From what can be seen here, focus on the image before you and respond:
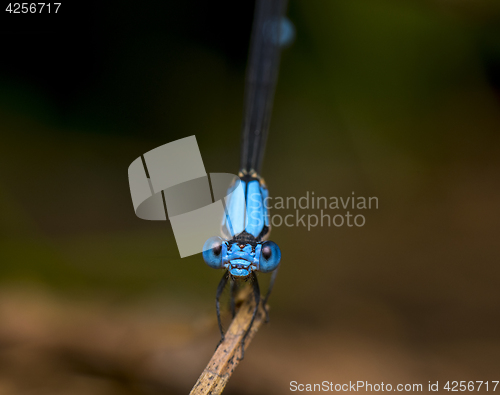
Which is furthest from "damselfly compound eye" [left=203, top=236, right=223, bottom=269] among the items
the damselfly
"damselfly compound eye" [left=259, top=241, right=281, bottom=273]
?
"damselfly compound eye" [left=259, top=241, right=281, bottom=273]

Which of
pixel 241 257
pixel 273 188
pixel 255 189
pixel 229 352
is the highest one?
pixel 273 188

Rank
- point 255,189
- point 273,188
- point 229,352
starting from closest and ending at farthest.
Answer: point 229,352 < point 255,189 < point 273,188

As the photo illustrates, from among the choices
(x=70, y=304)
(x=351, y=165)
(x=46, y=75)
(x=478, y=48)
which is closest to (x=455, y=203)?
(x=351, y=165)

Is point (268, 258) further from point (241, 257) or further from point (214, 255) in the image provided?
A: point (214, 255)

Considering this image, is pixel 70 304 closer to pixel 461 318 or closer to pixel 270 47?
pixel 270 47

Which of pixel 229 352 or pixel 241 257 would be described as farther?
pixel 241 257

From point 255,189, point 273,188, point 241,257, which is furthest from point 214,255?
point 273,188

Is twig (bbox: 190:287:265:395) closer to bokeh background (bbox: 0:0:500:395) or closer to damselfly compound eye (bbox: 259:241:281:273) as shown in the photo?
bokeh background (bbox: 0:0:500:395)

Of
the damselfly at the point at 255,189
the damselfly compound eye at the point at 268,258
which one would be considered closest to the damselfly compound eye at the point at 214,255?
the damselfly at the point at 255,189
